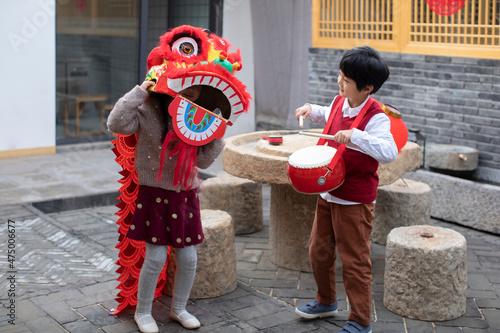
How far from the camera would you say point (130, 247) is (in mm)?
3963

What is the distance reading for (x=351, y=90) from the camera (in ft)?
11.6

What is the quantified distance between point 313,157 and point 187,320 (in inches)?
46.8

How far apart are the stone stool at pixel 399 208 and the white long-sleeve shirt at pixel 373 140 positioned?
1837 mm

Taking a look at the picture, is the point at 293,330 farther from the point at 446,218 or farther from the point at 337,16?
the point at 337,16

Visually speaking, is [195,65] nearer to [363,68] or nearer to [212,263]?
[363,68]

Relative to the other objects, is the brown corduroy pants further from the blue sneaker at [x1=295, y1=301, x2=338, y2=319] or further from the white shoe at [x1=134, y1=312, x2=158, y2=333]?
the white shoe at [x1=134, y1=312, x2=158, y2=333]

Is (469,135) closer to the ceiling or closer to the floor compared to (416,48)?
closer to the floor

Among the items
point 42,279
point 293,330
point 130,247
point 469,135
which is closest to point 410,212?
point 469,135

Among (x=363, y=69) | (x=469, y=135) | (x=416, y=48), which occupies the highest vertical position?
(x=416, y=48)

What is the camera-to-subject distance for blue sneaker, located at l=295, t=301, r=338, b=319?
3.93 meters

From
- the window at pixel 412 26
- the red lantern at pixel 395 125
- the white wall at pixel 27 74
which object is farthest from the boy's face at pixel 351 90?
the white wall at pixel 27 74

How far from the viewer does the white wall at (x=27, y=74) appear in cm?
794

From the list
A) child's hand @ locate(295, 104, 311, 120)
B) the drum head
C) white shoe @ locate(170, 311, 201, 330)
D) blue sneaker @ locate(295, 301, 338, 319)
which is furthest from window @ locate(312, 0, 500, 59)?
white shoe @ locate(170, 311, 201, 330)

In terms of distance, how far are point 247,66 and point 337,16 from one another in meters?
2.45
